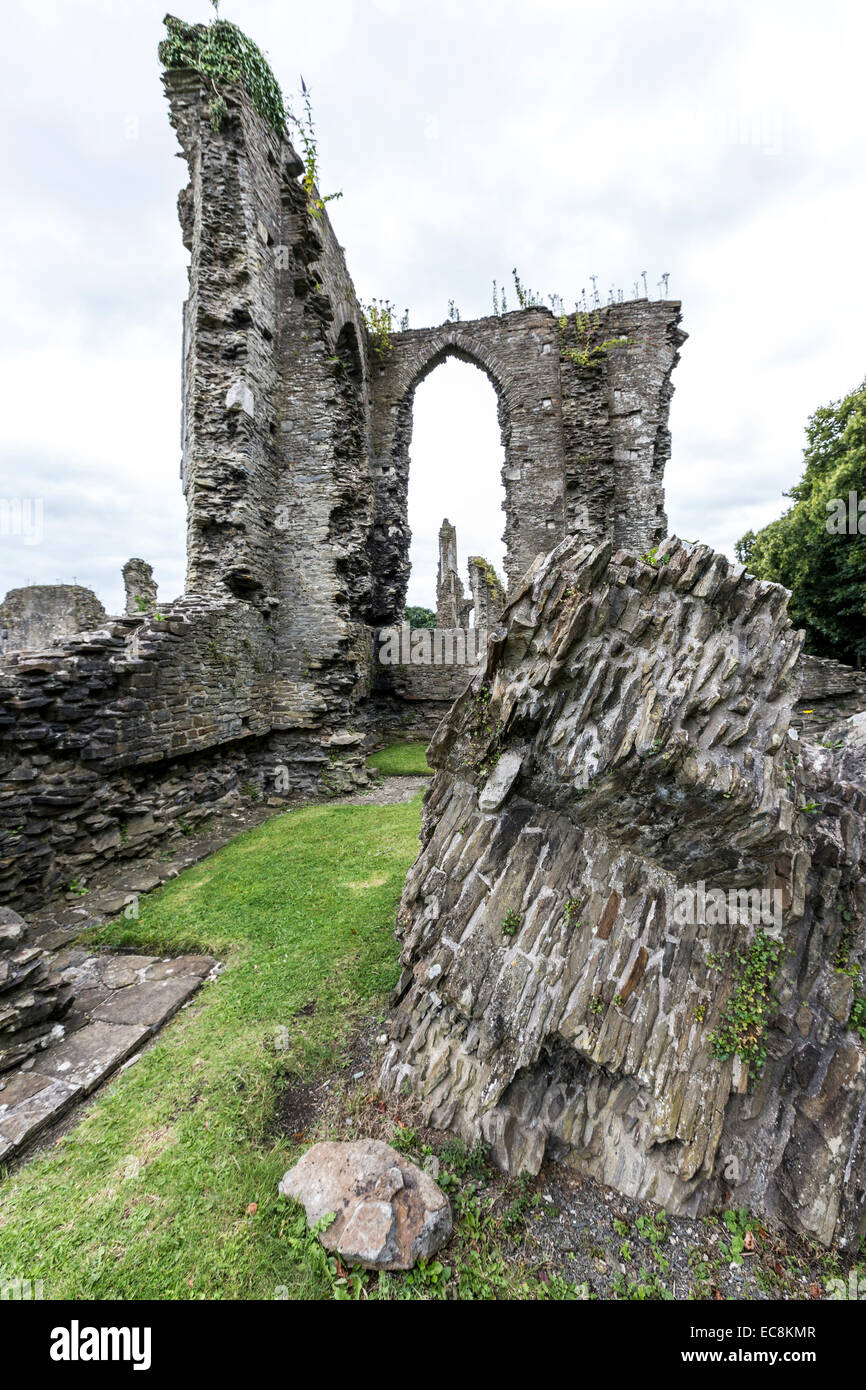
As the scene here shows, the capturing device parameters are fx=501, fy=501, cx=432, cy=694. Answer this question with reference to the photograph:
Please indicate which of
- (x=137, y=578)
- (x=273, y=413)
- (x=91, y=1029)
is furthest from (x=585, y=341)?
(x=91, y=1029)

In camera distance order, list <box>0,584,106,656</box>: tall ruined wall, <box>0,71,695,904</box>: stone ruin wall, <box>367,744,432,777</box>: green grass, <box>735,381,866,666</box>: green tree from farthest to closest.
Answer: <box>0,584,106,656</box>: tall ruined wall, <box>735,381,866,666</box>: green tree, <box>367,744,432,777</box>: green grass, <box>0,71,695,904</box>: stone ruin wall

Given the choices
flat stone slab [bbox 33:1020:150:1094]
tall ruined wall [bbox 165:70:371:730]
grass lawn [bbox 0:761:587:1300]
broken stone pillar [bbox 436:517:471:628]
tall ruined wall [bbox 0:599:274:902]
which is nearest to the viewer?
grass lawn [bbox 0:761:587:1300]

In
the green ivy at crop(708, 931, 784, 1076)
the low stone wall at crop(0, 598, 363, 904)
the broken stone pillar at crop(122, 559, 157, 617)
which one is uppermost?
the broken stone pillar at crop(122, 559, 157, 617)

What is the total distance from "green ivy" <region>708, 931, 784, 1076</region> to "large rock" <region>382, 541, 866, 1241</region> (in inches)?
0.5

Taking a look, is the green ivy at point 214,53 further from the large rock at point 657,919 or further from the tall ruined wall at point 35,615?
the tall ruined wall at point 35,615

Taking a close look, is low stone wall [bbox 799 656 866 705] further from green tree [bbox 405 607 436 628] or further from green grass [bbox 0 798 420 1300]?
green tree [bbox 405 607 436 628]

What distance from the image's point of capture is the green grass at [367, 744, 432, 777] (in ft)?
39.1

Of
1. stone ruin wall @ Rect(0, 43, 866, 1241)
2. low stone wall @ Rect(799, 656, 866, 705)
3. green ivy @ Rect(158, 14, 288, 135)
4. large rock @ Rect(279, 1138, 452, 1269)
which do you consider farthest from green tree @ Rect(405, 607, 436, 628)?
large rock @ Rect(279, 1138, 452, 1269)

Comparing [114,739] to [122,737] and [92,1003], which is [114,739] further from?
[92,1003]

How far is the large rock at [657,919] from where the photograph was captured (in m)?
2.91

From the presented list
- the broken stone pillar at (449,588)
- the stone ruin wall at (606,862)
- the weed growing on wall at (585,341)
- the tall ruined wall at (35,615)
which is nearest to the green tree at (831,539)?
the weed growing on wall at (585,341)

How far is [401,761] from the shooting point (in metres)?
12.7

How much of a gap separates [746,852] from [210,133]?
14.7 m

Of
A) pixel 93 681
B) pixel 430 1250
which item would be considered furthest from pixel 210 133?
pixel 430 1250
